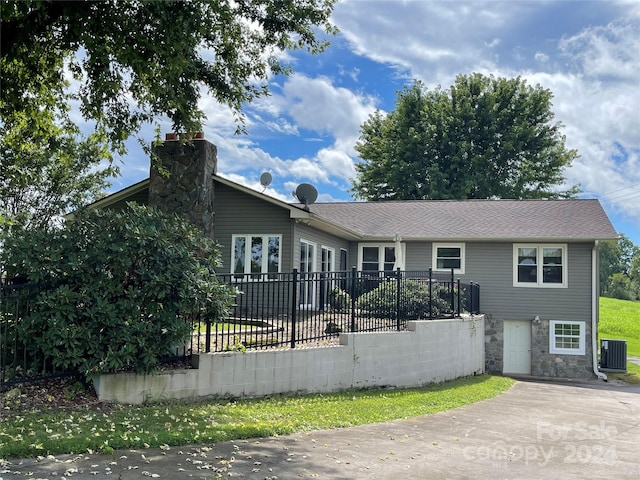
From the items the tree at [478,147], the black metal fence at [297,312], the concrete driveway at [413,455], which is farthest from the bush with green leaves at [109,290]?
the tree at [478,147]

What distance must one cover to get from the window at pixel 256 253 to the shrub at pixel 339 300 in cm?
534

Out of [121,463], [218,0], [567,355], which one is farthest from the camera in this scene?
[567,355]

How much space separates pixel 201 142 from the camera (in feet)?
42.2

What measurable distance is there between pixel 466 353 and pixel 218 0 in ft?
34.5

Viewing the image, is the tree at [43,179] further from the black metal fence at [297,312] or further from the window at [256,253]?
the black metal fence at [297,312]

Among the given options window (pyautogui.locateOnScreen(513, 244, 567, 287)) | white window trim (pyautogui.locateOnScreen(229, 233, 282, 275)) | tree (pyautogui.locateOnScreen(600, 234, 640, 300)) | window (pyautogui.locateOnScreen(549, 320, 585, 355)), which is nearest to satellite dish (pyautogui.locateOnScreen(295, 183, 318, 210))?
white window trim (pyautogui.locateOnScreen(229, 233, 282, 275))

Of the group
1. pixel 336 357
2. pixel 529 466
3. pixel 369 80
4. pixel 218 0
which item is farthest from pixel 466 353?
pixel 218 0

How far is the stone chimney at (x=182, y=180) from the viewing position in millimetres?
12695

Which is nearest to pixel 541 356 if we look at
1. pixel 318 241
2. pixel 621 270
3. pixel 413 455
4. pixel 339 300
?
pixel 318 241

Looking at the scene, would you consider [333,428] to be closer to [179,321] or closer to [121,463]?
[179,321]

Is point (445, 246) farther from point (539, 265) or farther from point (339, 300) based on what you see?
point (339, 300)

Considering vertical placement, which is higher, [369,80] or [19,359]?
[369,80]

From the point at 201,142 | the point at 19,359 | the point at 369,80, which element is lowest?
the point at 19,359

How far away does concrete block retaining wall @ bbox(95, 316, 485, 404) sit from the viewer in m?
7.29
